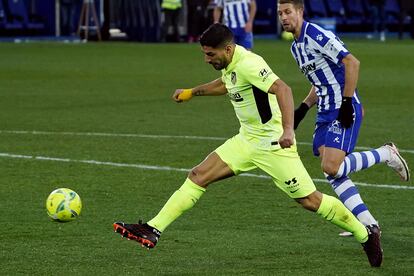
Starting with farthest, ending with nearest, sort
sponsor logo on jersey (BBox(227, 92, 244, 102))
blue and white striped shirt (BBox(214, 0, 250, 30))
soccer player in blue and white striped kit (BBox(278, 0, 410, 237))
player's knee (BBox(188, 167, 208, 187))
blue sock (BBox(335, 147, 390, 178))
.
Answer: blue and white striped shirt (BBox(214, 0, 250, 30)) < blue sock (BBox(335, 147, 390, 178)) < soccer player in blue and white striped kit (BBox(278, 0, 410, 237)) < player's knee (BBox(188, 167, 208, 187)) < sponsor logo on jersey (BBox(227, 92, 244, 102))

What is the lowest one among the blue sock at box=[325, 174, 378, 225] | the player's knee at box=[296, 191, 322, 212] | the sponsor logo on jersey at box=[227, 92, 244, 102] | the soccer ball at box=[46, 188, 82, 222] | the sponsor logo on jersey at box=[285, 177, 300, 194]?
the soccer ball at box=[46, 188, 82, 222]

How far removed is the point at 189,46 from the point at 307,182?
33.6m

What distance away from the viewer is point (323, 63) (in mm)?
10141

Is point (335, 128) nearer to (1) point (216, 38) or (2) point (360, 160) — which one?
(2) point (360, 160)

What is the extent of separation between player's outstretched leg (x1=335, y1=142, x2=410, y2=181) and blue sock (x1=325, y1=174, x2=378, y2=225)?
8cm

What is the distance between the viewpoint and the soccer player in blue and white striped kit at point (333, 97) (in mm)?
9828

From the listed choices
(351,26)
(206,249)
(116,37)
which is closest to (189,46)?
(116,37)

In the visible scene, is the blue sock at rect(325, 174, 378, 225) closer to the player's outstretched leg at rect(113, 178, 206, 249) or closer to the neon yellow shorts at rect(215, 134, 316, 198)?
the neon yellow shorts at rect(215, 134, 316, 198)

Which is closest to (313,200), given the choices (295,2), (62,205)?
(295,2)

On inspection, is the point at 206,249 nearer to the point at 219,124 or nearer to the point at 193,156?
the point at 193,156

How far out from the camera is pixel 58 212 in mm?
9945

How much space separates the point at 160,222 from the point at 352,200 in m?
1.66

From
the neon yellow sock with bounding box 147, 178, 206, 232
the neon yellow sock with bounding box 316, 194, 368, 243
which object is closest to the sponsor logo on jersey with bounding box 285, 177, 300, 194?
the neon yellow sock with bounding box 316, 194, 368, 243

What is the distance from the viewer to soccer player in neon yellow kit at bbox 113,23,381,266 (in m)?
9.05
